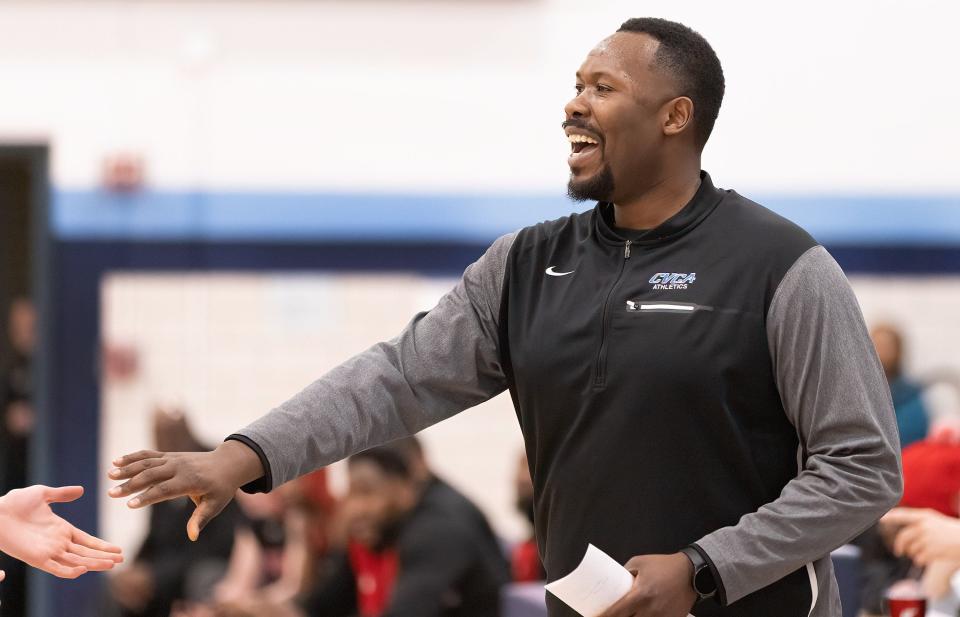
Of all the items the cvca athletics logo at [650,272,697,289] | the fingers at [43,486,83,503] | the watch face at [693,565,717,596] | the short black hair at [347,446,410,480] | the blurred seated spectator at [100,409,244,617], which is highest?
the cvca athletics logo at [650,272,697,289]

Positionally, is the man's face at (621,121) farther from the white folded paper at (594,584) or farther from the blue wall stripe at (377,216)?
the blue wall stripe at (377,216)

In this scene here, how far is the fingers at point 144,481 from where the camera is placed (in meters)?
2.16

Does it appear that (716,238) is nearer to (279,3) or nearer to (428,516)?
(428,516)

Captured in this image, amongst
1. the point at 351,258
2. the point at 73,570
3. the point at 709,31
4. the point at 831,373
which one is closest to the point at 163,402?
the point at 351,258

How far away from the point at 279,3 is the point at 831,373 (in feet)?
16.3

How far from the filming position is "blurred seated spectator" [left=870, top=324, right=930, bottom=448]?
5770mm

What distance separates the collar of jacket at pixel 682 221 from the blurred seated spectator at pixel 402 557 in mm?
2420

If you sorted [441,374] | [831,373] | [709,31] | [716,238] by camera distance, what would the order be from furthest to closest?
1. [709,31]
2. [441,374]
3. [716,238]
4. [831,373]

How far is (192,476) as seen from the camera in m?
2.22

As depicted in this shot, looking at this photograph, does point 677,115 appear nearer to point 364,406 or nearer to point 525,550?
point 364,406

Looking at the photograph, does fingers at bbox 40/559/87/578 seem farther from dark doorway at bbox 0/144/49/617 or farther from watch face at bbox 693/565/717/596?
dark doorway at bbox 0/144/49/617

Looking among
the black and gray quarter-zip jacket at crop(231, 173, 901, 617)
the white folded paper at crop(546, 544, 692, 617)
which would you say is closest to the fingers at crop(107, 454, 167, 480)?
the black and gray quarter-zip jacket at crop(231, 173, 901, 617)

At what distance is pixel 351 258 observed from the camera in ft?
21.9

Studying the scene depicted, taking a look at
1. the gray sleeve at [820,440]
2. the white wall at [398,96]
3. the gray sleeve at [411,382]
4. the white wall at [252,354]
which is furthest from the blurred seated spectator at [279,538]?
the gray sleeve at [820,440]
